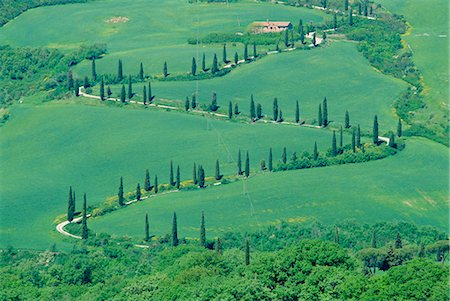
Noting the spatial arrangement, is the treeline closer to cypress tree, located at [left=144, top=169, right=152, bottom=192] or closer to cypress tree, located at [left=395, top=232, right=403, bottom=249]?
cypress tree, located at [left=395, top=232, right=403, bottom=249]

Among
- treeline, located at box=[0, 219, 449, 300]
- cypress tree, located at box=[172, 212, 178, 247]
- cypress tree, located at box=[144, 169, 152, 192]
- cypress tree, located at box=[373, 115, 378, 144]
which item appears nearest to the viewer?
treeline, located at box=[0, 219, 449, 300]

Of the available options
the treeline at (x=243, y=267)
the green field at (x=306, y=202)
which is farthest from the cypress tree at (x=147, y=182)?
the treeline at (x=243, y=267)

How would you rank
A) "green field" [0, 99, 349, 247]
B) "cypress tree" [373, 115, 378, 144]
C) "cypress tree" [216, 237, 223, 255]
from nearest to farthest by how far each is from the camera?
"cypress tree" [216, 237, 223, 255]
"green field" [0, 99, 349, 247]
"cypress tree" [373, 115, 378, 144]

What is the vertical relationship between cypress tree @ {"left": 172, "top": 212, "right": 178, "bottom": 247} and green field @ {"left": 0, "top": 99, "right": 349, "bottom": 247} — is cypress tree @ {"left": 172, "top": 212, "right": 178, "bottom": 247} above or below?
above

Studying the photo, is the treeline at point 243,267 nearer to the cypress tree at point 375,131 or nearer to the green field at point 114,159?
the green field at point 114,159

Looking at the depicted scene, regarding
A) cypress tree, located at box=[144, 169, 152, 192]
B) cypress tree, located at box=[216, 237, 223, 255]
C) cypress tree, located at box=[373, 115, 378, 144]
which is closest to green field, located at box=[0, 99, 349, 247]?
cypress tree, located at box=[144, 169, 152, 192]

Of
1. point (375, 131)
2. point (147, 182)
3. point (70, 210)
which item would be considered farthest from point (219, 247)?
point (375, 131)
